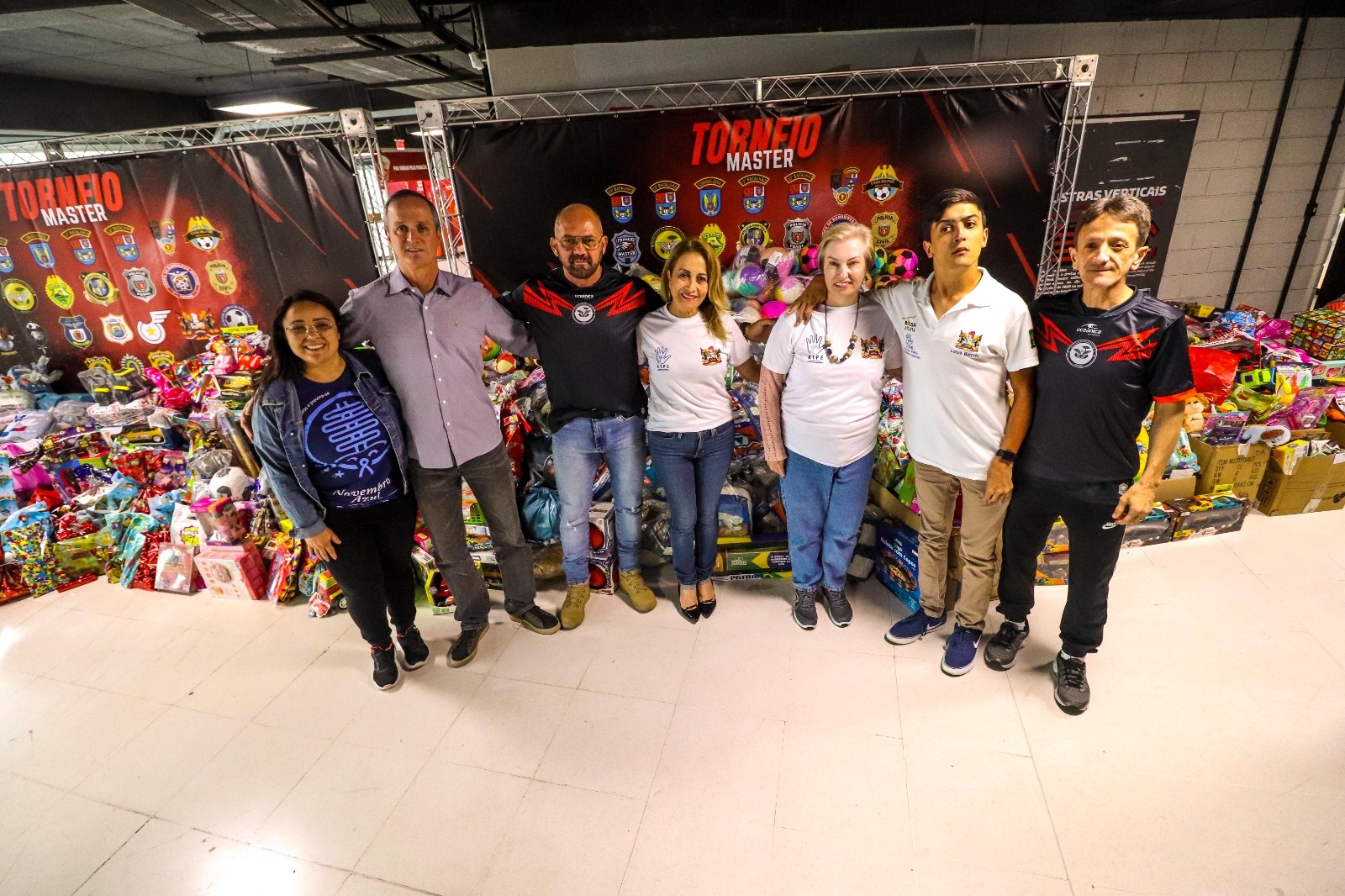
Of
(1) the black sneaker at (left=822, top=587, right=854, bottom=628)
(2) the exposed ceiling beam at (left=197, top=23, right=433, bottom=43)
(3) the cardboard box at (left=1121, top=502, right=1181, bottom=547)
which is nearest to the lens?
(1) the black sneaker at (left=822, top=587, right=854, bottom=628)

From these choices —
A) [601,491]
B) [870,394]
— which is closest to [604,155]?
[601,491]

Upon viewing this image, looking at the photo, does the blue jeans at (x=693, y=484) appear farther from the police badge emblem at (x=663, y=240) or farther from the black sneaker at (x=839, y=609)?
the police badge emblem at (x=663, y=240)

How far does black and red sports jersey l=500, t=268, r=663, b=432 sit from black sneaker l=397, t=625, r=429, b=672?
122 cm

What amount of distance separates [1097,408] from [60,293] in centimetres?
710

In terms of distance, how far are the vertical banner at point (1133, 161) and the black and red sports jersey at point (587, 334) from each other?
11.7ft

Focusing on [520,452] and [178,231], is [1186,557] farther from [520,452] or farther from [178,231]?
[178,231]

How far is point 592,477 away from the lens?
9.13 feet

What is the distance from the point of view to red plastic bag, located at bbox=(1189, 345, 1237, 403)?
297cm

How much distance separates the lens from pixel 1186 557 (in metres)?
3.21

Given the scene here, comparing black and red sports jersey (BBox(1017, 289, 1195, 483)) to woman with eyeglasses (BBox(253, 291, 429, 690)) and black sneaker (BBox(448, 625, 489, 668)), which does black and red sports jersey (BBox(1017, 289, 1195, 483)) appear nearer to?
woman with eyeglasses (BBox(253, 291, 429, 690))

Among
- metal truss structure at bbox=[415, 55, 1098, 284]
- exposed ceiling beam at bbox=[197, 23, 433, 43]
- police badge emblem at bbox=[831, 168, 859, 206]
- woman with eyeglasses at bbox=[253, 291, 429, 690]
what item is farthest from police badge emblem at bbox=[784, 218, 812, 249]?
exposed ceiling beam at bbox=[197, 23, 433, 43]

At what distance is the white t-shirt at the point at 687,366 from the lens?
2.44 m

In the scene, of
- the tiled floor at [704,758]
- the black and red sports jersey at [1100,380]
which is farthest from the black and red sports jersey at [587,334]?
the black and red sports jersey at [1100,380]

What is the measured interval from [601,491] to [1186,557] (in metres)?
3.18
